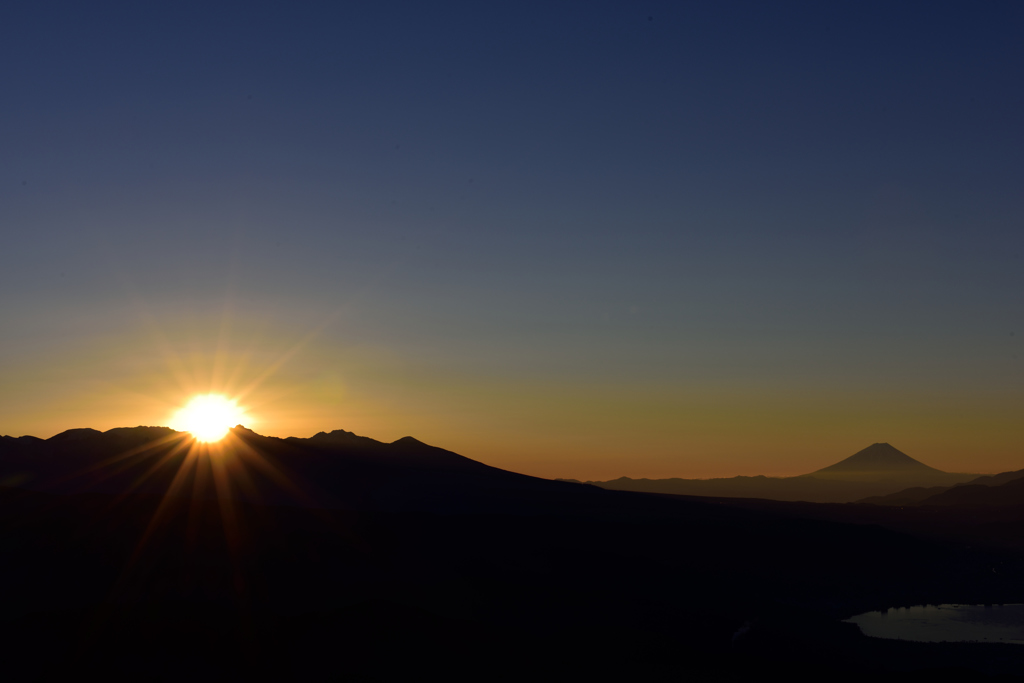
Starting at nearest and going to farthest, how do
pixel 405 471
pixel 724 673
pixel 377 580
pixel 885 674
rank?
pixel 724 673
pixel 885 674
pixel 377 580
pixel 405 471

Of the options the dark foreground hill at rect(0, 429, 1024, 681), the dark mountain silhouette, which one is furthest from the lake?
the dark mountain silhouette

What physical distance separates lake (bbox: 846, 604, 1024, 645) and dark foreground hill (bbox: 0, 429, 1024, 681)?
3399 mm

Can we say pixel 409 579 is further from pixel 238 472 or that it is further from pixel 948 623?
pixel 238 472

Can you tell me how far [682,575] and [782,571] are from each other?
2435 centimetres

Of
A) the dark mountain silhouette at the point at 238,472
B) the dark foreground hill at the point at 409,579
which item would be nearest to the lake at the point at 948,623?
the dark foreground hill at the point at 409,579

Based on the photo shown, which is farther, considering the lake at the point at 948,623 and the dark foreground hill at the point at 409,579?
the lake at the point at 948,623

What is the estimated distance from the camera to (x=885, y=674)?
4869 cm

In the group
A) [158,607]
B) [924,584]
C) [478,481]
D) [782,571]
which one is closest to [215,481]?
[478,481]

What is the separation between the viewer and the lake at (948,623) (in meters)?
72.2

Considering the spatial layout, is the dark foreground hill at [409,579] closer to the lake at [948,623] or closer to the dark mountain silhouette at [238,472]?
the dark mountain silhouette at [238,472]

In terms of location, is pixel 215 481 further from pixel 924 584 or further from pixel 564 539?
pixel 924 584

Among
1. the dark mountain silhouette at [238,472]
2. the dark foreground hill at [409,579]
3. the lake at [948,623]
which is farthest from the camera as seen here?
the dark mountain silhouette at [238,472]

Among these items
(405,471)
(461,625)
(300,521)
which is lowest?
(461,625)

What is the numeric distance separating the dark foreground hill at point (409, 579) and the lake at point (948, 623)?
11.2 feet
